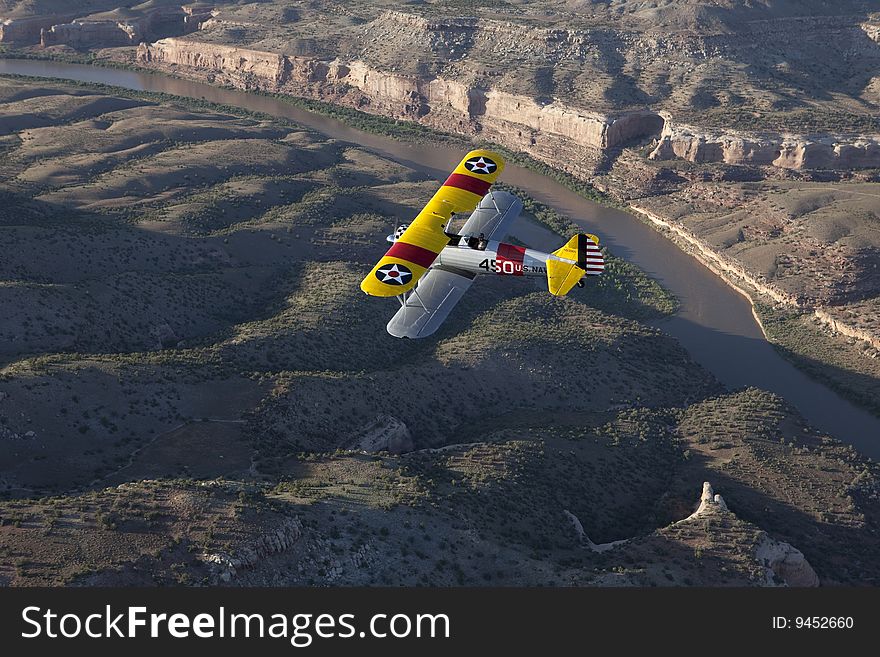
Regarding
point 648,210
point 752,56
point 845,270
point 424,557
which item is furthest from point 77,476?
point 752,56

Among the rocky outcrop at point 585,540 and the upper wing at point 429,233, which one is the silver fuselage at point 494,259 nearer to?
the upper wing at point 429,233

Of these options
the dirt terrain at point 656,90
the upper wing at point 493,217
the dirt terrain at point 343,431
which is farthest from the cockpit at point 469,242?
the dirt terrain at point 656,90

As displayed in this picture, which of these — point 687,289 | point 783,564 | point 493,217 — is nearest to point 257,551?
point 783,564

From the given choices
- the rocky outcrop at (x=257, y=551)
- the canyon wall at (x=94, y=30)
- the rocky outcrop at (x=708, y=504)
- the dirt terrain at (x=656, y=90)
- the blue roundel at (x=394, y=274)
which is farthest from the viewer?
the canyon wall at (x=94, y=30)

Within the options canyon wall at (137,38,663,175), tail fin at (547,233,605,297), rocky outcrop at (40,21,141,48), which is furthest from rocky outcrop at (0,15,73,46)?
tail fin at (547,233,605,297)

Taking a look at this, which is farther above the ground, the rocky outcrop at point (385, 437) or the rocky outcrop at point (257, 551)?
the rocky outcrop at point (257, 551)

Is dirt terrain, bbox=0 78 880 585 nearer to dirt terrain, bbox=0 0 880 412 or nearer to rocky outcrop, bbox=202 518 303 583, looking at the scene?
rocky outcrop, bbox=202 518 303 583
